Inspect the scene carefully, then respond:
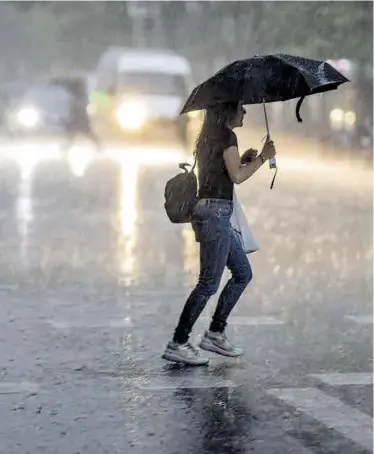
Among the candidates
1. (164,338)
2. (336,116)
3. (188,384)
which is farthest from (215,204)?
(336,116)

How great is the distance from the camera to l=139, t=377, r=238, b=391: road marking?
20.9 feet

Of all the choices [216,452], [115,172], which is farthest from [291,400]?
[115,172]

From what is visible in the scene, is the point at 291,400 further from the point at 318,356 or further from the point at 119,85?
the point at 119,85

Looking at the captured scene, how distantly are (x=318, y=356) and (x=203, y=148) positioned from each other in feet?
5.04

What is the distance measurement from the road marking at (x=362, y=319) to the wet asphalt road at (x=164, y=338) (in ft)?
0.12

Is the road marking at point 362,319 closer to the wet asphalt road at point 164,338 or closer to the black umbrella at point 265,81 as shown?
the wet asphalt road at point 164,338

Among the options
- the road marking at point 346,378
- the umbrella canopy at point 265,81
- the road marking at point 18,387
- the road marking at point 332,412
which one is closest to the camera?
the road marking at point 332,412

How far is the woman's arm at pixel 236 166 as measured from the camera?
6.64 meters

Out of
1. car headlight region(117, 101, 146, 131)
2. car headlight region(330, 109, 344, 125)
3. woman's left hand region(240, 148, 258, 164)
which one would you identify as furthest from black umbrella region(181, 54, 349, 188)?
car headlight region(330, 109, 344, 125)

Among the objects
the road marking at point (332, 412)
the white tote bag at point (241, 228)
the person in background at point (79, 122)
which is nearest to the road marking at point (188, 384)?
the road marking at point (332, 412)

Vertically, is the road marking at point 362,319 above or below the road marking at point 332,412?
above

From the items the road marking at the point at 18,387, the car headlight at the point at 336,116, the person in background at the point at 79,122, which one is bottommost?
the road marking at the point at 18,387

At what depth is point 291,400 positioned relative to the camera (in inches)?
240

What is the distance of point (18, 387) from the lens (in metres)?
6.32
